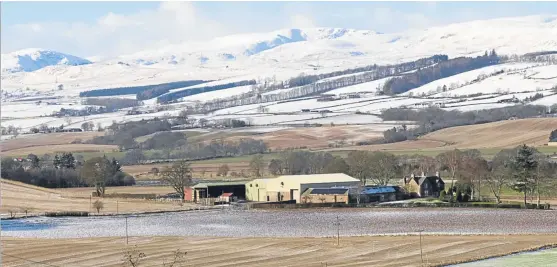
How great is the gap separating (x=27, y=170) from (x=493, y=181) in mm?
44313

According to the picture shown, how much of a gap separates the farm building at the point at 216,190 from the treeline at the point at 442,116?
49.9m

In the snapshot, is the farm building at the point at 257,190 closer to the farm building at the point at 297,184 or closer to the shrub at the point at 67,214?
the farm building at the point at 297,184

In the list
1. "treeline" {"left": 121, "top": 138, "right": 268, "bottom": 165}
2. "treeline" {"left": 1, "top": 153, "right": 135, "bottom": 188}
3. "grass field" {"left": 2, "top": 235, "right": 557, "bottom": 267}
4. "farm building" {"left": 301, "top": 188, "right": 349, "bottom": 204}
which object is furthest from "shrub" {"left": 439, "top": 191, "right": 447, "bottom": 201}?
"treeline" {"left": 121, "top": 138, "right": 268, "bottom": 165}

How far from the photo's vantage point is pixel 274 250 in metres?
44.5

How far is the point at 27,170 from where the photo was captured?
98.9 metres

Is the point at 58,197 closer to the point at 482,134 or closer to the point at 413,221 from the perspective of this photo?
the point at 413,221

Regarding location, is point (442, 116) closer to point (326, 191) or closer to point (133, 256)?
point (326, 191)

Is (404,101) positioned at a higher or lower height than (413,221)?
higher

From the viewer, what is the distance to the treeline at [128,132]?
142075 mm

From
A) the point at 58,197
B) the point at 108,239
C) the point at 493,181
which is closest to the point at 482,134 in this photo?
the point at 493,181

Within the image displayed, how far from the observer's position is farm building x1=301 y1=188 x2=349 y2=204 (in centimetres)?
7544

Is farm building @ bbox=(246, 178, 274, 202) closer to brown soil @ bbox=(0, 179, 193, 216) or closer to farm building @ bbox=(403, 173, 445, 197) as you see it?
brown soil @ bbox=(0, 179, 193, 216)

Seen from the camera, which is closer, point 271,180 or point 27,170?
point 271,180

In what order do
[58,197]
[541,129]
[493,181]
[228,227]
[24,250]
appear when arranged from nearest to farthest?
[24,250], [228,227], [493,181], [58,197], [541,129]
